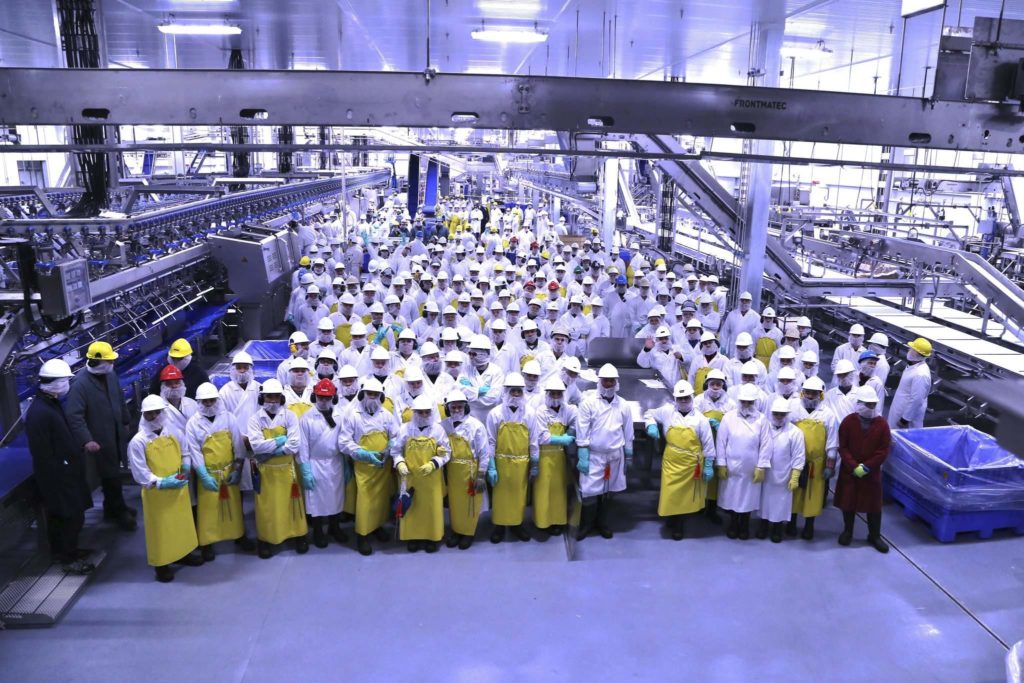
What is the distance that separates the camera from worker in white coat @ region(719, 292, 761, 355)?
917cm

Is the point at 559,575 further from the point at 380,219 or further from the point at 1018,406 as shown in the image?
the point at 380,219

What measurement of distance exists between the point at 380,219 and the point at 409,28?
14352 millimetres

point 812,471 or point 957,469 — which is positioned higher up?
point 957,469

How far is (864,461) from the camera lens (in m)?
5.49

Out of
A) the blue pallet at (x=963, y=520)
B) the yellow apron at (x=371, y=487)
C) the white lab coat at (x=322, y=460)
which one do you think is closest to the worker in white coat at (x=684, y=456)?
the blue pallet at (x=963, y=520)

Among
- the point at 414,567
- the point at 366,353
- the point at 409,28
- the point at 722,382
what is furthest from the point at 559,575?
the point at 409,28

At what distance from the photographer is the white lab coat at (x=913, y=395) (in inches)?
263

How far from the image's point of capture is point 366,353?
7.23 meters

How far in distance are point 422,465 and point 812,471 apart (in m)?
3.15

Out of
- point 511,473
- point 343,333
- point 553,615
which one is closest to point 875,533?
point 553,615

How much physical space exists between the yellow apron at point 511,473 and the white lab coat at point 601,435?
1.49ft

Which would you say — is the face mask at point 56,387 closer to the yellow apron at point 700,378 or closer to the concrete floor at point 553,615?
the concrete floor at point 553,615

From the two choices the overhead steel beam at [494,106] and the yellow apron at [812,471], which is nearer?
the overhead steel beam at [494,106]

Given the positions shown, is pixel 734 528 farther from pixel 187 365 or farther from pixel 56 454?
pixel 56 454
